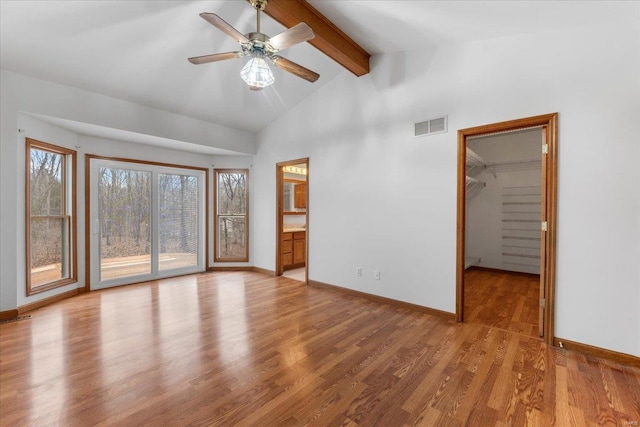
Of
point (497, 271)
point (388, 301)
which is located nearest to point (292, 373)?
point (388, 301)

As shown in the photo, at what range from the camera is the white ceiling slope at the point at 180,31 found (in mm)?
2529

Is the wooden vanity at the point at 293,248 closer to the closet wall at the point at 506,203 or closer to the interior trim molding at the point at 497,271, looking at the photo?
the closet wall at the point at 506,203

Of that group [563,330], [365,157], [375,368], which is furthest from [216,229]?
[563,330]

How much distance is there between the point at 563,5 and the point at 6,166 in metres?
5.78

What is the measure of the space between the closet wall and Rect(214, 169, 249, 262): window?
448cm

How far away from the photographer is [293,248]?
6.12 m

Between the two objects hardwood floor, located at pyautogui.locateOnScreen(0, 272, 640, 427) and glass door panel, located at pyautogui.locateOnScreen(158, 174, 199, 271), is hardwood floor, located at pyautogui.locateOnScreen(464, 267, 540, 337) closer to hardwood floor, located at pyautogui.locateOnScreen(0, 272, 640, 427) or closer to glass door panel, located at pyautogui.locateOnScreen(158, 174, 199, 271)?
hardwood floor, located at pyautogui.locateOnScreen(0, 272, 640, 427)

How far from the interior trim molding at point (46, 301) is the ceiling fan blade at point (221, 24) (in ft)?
13.2

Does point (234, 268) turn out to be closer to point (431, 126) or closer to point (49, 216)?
point (49, 216)

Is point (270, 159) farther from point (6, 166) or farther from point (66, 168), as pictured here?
point (6, 166)

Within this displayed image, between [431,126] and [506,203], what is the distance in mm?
3400

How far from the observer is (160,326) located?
314cm

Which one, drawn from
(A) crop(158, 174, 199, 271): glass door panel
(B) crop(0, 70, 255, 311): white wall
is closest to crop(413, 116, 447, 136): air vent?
(B) crop(0, 70, 255, 311): white wall

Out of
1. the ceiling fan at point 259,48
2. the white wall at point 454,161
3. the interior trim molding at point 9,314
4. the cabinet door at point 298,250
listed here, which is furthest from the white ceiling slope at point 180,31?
the cabinet door at point 298,250
